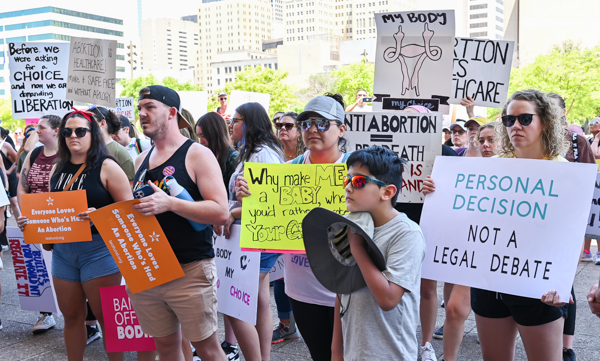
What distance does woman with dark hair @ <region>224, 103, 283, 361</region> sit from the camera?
12.5 ft

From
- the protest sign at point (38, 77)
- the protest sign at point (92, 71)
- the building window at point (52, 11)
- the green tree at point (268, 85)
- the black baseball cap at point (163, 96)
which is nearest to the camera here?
the black baseball cap at point (163, 96)

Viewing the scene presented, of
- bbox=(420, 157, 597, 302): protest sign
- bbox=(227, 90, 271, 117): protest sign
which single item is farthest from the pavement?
bbox=(227, 90, 271, 117): protest sign

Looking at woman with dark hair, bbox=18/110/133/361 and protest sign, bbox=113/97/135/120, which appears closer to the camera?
woman with dark hair, bbox=18/110/133/361

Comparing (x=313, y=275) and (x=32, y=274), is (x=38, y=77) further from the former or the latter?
(x=313, y=275)

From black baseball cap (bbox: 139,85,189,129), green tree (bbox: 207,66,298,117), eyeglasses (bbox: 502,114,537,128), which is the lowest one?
eyeglasses (bbox: 502,114,537,128)

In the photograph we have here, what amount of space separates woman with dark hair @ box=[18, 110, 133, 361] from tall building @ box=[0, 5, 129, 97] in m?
109

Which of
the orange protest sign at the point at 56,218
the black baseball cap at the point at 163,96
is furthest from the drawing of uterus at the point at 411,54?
the orange protest sign at the point at 56,218

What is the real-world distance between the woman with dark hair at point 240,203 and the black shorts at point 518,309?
161 cm

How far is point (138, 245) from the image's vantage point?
3.09 metres

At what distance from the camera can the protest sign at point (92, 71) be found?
6465 mm

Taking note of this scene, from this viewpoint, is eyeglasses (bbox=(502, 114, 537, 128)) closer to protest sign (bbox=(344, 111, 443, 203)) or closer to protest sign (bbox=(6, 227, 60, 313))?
protest sign (bbox=(344, 111, 443, 203))

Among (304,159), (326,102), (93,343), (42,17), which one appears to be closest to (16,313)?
(93,343)

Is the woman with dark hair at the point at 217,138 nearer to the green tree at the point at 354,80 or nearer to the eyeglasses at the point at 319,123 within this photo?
the eyeglasses at the point at 319,123

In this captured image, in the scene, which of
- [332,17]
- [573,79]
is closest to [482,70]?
[573,79]
